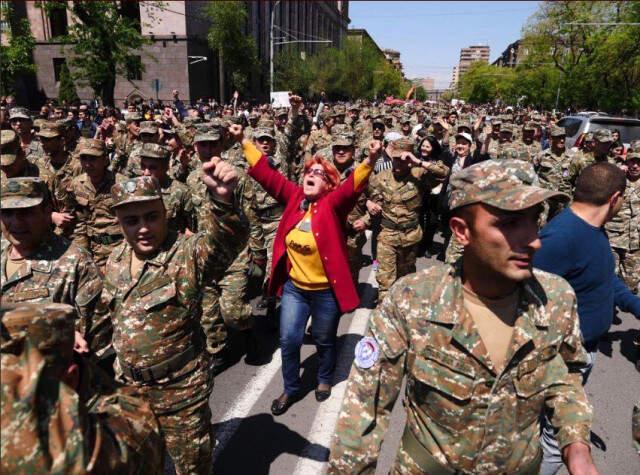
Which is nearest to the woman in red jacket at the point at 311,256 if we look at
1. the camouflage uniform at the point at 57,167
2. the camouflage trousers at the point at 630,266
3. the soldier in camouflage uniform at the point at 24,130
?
the camouflage uniform at the point at 57,167

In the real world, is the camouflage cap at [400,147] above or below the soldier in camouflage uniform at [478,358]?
above

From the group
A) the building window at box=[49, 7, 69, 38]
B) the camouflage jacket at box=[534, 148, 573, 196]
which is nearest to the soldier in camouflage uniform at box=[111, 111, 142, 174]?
the camouflage jacket at box=[534, 148, 573, 196]

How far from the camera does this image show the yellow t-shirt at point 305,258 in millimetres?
3723

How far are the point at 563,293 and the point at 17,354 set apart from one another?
192 centimetres

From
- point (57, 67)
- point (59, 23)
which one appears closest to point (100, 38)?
point (59, 23)

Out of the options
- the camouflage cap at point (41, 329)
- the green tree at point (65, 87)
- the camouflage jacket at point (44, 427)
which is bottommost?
the camouflage jacket at point (44, 427)

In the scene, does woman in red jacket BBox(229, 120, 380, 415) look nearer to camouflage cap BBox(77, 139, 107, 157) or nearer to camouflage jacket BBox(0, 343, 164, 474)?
camouflage cap BBox(77, 139, 107, 157)

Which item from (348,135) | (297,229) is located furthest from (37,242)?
(348,135)

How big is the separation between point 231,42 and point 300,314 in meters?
35.2

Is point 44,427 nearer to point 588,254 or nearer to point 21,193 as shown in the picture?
point 21,193

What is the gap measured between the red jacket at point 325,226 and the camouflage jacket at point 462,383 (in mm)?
1814

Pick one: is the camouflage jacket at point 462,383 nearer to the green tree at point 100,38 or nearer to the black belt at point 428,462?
the black belt at point 428,462

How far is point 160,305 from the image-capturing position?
258cm

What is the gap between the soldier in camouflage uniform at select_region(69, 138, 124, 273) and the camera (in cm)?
487
